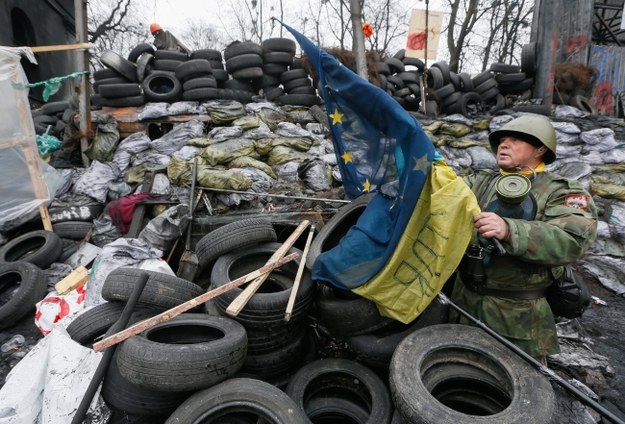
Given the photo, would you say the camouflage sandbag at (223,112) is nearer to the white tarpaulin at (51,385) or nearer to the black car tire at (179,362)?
the white tarpaulin at (51,385)

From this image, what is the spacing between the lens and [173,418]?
1955mm

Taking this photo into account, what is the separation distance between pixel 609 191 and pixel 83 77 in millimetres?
9263

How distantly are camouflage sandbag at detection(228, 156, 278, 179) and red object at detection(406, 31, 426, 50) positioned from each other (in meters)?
6.12

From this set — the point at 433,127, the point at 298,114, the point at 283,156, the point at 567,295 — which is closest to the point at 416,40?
the point at 433,127

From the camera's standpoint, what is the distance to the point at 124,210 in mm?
4773

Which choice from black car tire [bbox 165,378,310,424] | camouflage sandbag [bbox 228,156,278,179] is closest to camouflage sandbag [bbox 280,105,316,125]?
camouflage sandbag [bbox 228,156,278,179]

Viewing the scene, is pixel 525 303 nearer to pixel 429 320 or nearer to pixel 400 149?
pixel 429 320

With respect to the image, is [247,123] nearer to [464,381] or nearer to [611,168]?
[464,381]

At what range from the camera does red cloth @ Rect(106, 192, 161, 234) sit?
4781 mm

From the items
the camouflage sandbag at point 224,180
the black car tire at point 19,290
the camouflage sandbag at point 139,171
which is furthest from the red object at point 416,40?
the black car tire at point 19,290

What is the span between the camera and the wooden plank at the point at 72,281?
3.83 meters

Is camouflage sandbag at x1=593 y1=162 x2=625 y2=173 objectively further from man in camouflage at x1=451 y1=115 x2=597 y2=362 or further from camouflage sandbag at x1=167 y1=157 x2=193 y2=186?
camouflage sandbag at x1=167 y1=157 x2=193 y2=186

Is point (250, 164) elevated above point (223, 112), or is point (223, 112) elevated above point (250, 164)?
point (223, 112)

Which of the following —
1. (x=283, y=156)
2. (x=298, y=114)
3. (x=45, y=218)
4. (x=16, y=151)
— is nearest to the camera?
(x=16, y=151)
